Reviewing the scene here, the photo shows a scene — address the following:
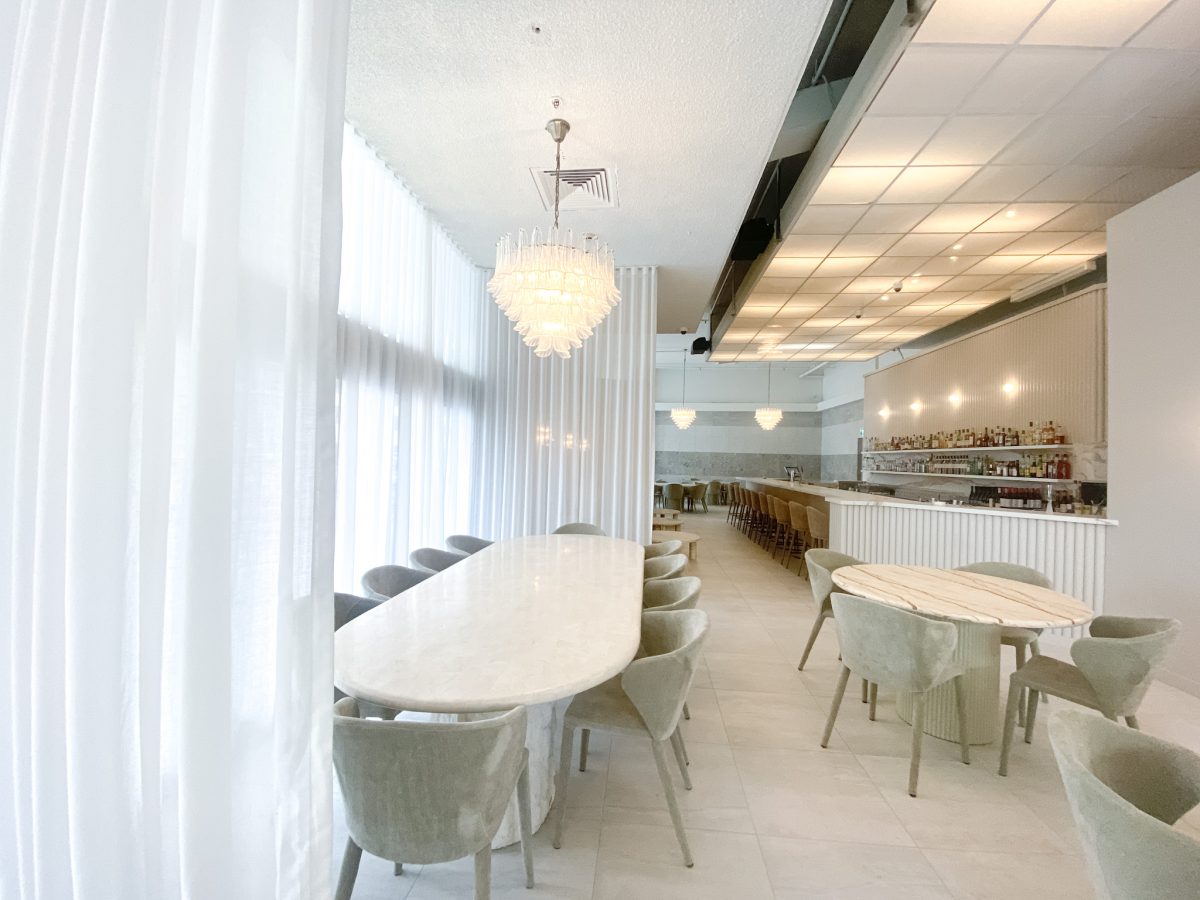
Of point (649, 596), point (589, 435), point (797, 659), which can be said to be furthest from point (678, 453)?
point (649, 596)

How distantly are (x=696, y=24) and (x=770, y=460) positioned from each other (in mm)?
13662

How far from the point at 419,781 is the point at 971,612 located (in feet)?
7.58

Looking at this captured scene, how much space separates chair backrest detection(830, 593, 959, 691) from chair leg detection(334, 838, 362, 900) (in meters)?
2.11

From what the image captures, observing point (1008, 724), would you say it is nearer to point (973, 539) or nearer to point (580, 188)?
point (973, 539)

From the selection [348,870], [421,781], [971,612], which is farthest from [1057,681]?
[348,870]

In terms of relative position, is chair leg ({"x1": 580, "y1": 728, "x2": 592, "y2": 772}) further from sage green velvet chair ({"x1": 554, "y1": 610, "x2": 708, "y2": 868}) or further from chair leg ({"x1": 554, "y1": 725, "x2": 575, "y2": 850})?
chair leg ({"x1": 554, "y1": 725, "x2": 575, "y2": 850})

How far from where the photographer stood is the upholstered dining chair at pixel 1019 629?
9.52 ft

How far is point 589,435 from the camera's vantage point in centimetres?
530

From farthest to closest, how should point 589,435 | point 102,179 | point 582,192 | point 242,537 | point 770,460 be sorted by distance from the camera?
point 770,460 < point 589,435 < point 582,192 < point 242,537 < point 102,179

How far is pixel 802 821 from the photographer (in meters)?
2.10

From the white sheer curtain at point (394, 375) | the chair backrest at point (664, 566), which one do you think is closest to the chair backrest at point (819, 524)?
the chair backrest at point (664, 566)

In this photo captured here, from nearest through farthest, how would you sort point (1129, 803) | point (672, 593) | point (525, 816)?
point (1129, 803), point (525, 816), point (672, 593)

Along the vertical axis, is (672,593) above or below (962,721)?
above

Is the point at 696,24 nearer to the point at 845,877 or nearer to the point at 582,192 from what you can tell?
the point at 582,192
